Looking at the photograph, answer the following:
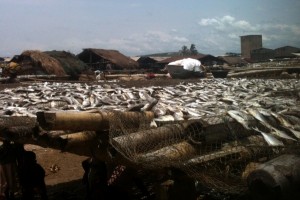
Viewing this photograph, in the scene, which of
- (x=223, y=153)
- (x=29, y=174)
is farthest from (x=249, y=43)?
(x=223, y=153)

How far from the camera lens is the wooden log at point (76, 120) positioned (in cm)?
441

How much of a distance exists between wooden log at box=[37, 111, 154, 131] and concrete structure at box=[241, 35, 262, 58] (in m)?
60.9

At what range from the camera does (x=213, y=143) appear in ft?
16.1

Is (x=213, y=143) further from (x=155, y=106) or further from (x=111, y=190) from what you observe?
(x=111, y=190)

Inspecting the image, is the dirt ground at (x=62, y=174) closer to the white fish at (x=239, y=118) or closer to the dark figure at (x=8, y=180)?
the dark figure at (x=8, y=180)

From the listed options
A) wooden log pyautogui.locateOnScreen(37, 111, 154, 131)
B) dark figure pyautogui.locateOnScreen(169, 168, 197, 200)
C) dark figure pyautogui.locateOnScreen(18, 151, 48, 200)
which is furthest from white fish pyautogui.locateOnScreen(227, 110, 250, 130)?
dark figure pyautogui.locateOnScreen(18, 151, 48, 200)

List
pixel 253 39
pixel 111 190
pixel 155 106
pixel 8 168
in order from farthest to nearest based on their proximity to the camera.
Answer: pixel 253 39 → pixel 8 168 → pixel 111 190 → pixel 155 106

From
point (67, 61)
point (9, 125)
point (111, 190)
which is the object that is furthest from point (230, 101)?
point (67, 61)

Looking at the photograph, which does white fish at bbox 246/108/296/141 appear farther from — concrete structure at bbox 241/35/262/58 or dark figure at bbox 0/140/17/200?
concrete structure at bbox 241/35/262/58

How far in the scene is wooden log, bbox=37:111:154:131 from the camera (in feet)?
14.5

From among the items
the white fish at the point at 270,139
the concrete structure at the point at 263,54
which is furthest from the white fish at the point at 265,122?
the concrete structure at the point at 263,54

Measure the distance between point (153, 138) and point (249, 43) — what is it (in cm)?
6349

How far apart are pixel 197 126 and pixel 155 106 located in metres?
1.91

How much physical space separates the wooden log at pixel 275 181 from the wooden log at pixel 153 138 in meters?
1.61
